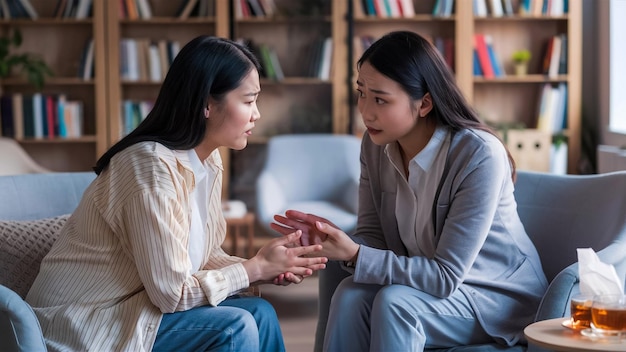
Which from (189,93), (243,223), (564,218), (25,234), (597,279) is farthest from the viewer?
(243,223)

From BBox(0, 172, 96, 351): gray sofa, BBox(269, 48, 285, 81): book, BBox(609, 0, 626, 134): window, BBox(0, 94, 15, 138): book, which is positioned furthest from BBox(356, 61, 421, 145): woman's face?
BBox(0, 94, 15, 138): book

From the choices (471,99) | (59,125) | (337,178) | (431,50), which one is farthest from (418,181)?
(59,125)

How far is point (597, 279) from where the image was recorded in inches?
68.7

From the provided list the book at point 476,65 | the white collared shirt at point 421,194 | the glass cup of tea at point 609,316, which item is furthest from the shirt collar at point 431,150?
the book at point 476,65

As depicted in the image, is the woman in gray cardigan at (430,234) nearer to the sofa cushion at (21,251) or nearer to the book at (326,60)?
the sofa cushion at (21,251)

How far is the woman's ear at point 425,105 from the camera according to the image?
2.16 meters

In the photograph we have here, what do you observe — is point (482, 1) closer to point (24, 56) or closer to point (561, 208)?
point (24, 56)

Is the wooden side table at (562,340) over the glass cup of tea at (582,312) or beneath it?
beneath

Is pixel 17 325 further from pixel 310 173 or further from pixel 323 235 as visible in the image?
pixel 310 173

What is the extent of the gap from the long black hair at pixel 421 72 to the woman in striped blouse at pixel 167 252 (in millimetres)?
320

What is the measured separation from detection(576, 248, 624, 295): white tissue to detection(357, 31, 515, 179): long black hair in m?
0.52

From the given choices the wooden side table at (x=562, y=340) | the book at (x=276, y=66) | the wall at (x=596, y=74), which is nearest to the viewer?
the wooden side table at (x=562, y=340)

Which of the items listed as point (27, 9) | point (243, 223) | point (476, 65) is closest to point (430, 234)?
point (243, 223)

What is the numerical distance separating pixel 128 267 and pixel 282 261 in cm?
36
